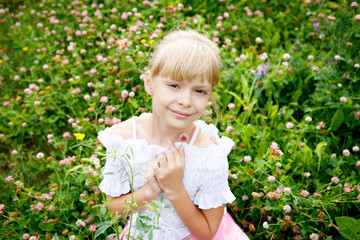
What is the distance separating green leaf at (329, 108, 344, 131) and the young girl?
1.21 meters

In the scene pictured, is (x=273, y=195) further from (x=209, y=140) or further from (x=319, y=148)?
(x=319, y=148)

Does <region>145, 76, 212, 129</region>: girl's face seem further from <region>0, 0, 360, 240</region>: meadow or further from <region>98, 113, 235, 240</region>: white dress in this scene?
<region>0, 0, 360, 240</region>: meadow

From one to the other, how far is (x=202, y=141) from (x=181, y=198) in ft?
1.03

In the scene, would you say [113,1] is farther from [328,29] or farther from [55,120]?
[328,29]

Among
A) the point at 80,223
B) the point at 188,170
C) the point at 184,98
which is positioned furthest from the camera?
the point at 80,223

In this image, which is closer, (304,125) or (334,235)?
(334,235)

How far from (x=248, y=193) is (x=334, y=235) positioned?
0.61 metres

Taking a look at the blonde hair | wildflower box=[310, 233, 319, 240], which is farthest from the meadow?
the blonde hair

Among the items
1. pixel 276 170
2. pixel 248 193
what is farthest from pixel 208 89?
pixel 248 193

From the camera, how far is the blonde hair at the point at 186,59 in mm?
1448

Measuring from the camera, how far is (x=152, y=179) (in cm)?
156

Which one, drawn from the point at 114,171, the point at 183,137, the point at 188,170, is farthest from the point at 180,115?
the point at 114,171

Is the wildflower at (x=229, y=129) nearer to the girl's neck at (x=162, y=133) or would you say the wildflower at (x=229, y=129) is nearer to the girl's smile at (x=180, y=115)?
the girl's neck at (x=162, y=133)

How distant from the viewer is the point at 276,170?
79.3 inches
